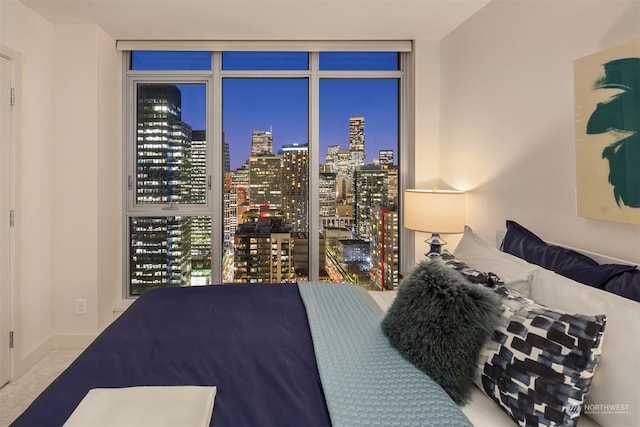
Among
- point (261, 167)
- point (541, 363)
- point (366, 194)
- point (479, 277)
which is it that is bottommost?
point (541, 363)

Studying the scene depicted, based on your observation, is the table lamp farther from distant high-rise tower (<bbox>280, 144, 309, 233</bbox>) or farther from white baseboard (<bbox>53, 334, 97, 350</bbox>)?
white baseboard (<bbox>53, 334, 97, 350</bbox>)

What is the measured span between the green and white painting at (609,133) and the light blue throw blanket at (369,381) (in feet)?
3.49

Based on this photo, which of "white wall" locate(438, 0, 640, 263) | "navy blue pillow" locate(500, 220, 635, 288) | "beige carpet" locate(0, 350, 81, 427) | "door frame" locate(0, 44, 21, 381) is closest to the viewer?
"navy blue pillow" locate(500, 220, 635, 288)

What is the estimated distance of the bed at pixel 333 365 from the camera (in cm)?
95

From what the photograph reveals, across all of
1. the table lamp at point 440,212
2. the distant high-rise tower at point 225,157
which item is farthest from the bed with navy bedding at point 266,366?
the distant high-rise tower at point 225,157

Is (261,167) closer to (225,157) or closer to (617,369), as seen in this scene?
(225,157)

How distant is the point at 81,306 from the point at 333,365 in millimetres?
2563

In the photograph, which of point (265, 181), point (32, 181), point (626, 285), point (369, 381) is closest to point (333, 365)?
point (369, 381)

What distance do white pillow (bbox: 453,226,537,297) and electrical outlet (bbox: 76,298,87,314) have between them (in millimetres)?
2815

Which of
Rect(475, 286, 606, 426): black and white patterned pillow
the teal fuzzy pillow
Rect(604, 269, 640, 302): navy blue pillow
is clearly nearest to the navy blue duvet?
the teal fuzzy pillow

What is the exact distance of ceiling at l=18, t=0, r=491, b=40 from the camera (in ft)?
8.14

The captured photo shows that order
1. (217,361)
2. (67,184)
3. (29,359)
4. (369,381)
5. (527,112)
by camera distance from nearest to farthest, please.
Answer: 1. (369,381)
2. (217,361)
3. (527,112)
4. (29,359)
5. (67,184)

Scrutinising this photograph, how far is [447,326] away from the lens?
1.15 metres

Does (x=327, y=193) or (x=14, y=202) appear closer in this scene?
(x=14, y=202)
